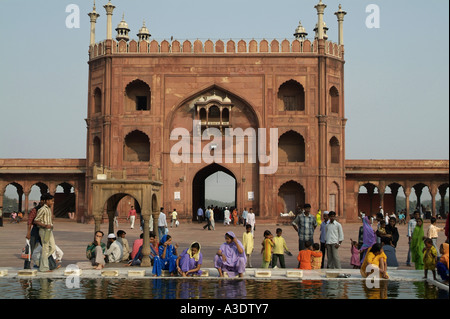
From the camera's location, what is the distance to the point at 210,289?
905cm

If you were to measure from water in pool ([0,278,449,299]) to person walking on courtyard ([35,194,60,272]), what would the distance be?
74cm

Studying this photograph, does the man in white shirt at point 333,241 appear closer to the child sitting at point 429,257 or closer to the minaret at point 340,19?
the child sitting at point 429,257

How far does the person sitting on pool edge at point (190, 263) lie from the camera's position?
1028 centimetres

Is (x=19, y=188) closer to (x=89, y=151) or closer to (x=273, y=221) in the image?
(x=89, y=151)

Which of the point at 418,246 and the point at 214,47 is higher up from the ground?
the point at 214,47

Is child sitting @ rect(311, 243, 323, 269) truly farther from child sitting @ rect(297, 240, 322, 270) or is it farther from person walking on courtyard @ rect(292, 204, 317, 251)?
A: person walking on courtyard @ rect(292, 204, 317, 251)

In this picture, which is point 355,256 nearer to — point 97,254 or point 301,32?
point 97,254

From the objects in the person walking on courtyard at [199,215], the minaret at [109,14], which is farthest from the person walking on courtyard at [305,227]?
the minaret at [109,14]

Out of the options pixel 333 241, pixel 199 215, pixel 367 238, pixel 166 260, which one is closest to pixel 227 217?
pixel 199 215

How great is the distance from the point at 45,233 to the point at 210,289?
3410 mm

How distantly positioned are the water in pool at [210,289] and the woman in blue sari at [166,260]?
0.45 meters

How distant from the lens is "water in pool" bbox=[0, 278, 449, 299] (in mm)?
8422

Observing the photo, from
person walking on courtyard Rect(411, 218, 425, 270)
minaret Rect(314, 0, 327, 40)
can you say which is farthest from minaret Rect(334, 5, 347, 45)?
person walking on courtyard Rect(411, 218, 425, 270)
